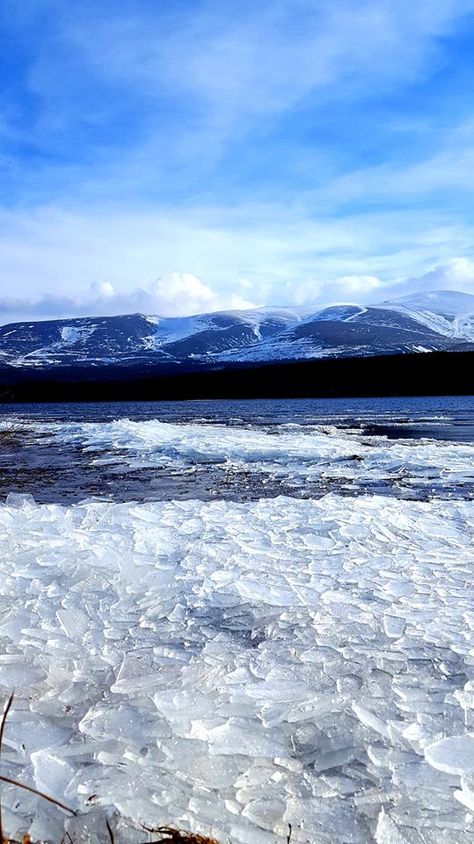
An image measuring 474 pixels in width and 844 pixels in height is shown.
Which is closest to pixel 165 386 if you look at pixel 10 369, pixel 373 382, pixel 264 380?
pixel 264 380

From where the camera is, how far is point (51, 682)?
3441 mm

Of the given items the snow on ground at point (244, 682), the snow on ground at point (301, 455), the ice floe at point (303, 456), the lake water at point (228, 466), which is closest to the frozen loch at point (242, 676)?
the snow on ground at point (244, 682)

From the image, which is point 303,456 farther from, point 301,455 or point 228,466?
point 228,466

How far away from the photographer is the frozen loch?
2461mm

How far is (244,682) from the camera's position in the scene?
3.44m

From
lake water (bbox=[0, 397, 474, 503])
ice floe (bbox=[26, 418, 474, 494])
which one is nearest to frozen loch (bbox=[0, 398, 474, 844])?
lake water (bbox=[0, 397, 474, 503])

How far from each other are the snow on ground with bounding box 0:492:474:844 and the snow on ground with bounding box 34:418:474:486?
224 inches

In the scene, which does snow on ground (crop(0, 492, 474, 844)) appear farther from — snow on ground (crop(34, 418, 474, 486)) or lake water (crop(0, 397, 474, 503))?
snow on ground (crop(34, 418, 474, 486))

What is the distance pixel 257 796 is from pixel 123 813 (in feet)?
1.73

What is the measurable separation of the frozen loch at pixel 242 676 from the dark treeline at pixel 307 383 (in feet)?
209

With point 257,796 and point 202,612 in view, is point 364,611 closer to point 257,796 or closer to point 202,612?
point 202,612

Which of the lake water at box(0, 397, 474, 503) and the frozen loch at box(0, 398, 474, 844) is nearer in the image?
the frozen loch at box(0, 398, 474, 844)

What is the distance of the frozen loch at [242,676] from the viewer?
8.07ft

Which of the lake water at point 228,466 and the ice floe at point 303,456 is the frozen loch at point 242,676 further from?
the ice floe at point 303,456
